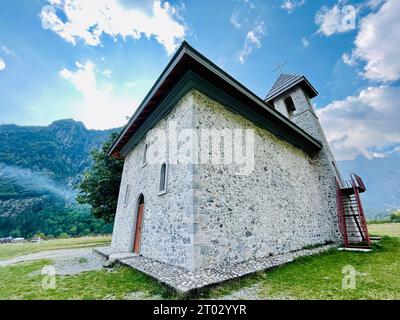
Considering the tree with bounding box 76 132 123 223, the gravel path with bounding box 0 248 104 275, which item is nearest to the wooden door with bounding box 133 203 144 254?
the gravel path with bounding box 0 248 104 275

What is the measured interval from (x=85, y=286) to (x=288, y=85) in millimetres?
14198

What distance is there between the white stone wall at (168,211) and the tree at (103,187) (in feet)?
19.8

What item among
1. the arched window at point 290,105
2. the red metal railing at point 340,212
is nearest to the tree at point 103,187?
the arched window at point 290,105

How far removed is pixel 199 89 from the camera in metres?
5.77

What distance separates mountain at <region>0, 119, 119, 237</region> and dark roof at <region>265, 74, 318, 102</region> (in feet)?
111

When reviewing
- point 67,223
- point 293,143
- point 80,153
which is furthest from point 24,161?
point 293,143

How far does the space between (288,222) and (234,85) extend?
228 inches

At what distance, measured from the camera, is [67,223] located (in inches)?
1604

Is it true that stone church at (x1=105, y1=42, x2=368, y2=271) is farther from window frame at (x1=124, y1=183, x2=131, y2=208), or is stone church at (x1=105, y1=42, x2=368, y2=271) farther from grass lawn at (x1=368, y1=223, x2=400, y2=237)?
grass lawn at (x1=368, y1=223, x2=400, y2=237)

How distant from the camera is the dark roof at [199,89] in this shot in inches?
207

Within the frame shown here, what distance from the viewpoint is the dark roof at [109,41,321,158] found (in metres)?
5.27

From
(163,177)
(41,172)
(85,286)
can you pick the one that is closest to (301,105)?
(163,177)

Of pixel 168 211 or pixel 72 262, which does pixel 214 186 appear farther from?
pixel 72 262

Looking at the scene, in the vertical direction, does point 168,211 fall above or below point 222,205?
below
